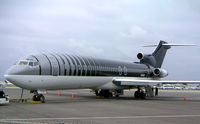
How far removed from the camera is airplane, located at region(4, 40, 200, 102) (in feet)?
58.1

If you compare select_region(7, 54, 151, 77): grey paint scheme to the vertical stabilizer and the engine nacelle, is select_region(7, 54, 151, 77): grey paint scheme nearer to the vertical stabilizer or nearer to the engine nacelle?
the engine nacelle

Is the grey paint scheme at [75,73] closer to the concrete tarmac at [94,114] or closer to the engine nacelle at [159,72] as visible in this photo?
the engine nacelle at [159,72]

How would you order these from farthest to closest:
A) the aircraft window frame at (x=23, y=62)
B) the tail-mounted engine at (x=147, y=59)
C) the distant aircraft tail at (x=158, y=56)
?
the distant aircraft tail at (x=158, y=56), the tail-mounted engine at (x=147, y=59), the aircraft window frame at (x=23, y=62)

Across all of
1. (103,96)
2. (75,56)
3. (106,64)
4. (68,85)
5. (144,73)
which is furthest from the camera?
(144,73)

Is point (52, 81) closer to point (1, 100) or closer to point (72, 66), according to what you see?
point (72, 66)

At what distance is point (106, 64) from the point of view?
25438 mm

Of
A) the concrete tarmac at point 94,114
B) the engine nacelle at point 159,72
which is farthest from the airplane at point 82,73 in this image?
the concrete tarmac at point 94,114

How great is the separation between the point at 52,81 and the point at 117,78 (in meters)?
8.80

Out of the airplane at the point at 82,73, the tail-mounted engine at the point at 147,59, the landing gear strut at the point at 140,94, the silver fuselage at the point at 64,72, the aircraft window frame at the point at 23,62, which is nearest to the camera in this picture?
the silver fuselage at the point at 64,72

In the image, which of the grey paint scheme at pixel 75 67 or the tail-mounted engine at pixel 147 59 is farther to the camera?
the tail-mounted engine at pixel 147 59

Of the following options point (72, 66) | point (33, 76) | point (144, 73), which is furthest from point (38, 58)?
point (144, 73)

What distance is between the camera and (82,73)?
21594 millimetres

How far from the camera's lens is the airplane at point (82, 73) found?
17.7m

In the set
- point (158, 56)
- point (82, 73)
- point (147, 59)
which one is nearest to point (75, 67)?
point (82, 73)
